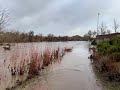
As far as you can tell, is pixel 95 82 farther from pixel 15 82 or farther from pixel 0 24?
pixel 0 24

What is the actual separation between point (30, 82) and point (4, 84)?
1.12 meters

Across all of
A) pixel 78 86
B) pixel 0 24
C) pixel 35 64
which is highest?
pixel 0 24

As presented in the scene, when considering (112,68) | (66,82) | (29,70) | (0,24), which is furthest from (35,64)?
(112,68)

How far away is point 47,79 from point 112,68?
3.26 metres

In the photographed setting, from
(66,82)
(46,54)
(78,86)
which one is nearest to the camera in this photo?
(78,86)

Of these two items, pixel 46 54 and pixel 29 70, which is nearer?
pixel 29 70

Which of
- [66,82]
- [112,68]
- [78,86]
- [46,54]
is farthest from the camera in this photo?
[46,54]

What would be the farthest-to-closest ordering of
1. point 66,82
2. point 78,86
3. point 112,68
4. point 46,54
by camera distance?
point 46,54 < point 112,68 < point 66,82 < point 78,86

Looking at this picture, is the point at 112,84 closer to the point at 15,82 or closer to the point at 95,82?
the point at 95,82

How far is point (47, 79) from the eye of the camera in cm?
954

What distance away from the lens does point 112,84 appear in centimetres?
850

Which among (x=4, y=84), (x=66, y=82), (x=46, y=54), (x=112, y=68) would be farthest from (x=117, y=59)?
(x=4, y=84)

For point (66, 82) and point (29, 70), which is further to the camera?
point (29, 70)

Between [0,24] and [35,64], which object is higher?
[0,24]
